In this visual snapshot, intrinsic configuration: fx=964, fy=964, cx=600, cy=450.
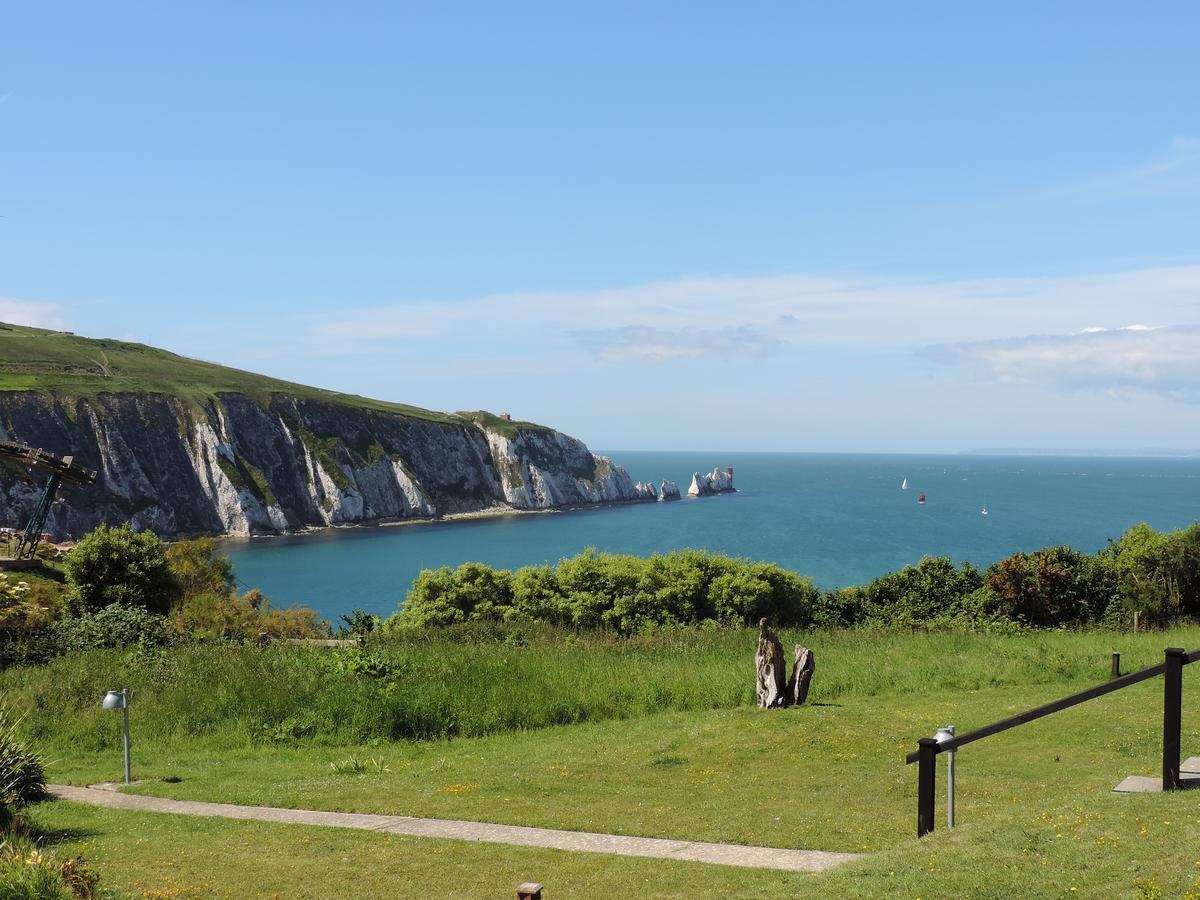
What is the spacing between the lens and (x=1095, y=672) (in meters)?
22.6

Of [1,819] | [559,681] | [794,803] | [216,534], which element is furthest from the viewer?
[216,534]

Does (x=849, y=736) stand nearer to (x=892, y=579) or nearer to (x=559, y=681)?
(x=559, y=681)

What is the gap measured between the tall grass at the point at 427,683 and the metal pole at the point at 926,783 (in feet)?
38.2

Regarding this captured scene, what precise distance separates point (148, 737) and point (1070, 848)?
18.6m

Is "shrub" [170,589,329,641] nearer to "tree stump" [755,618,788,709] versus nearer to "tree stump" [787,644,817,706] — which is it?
"tree stump" [755,618,788,709]

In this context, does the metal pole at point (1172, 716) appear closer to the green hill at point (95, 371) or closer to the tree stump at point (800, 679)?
the tree stump at point (800, 679)

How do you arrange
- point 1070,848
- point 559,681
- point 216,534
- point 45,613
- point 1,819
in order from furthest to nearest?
point 216,534 → point 45,613 → point 559,681 → point 1,819 → point 1070,848

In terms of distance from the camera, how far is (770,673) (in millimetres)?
18828

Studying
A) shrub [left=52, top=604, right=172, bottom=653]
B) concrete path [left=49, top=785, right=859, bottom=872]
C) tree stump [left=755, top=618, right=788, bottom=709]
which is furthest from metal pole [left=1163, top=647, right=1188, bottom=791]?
shrub [left=52, top=604, right=172, bottom=653]

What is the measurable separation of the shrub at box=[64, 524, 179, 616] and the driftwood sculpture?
2588cm

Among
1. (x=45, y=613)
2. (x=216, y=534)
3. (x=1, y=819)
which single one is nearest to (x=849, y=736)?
(x=1, y=819)

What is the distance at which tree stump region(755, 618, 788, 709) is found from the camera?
1867cm

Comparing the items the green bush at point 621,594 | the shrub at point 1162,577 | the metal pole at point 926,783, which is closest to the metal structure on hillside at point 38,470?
the green bush at point 621,594

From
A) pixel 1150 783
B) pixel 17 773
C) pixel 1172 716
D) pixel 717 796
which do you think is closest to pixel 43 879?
pixel 17 773
